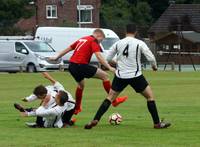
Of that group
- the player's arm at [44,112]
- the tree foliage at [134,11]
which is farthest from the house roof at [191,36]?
the player's arm at [44,112]

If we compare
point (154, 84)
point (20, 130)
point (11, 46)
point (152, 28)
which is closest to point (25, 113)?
point (20, 130)

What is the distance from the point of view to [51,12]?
90.7m

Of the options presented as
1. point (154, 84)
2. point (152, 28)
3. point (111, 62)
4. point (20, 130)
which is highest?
point (111, 62)

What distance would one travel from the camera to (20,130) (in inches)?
595

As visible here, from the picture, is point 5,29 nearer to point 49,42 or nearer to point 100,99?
point 49,42

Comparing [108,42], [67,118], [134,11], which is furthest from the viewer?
[134,11]

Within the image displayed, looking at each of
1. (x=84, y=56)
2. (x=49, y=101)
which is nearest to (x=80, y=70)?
(x=84, y=56)

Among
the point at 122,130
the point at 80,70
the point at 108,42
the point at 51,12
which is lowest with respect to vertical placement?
the point at 51,12

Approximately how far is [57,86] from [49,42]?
38526mm

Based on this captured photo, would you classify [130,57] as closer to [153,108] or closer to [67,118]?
[153,108]

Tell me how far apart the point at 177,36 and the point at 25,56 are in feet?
81.0

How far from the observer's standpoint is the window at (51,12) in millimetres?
90688

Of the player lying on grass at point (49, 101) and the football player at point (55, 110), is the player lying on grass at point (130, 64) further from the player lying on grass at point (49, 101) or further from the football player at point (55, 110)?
the player lying on grass at point (49, 101)

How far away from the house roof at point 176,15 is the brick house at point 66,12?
268 inches
